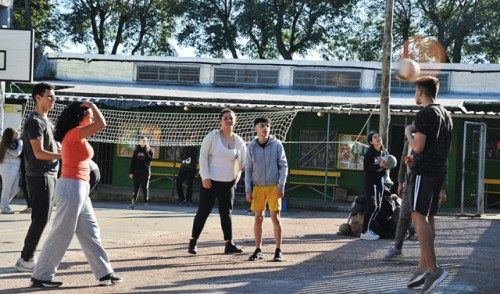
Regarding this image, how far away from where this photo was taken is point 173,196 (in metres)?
23.7

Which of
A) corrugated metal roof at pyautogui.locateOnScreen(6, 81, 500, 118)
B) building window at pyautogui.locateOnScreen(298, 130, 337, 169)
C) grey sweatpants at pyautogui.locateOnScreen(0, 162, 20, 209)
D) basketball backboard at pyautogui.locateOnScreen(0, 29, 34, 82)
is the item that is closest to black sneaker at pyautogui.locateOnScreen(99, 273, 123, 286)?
grey sweatpants at pyautogui.locateOnScreen(0, 162, 20, 209)

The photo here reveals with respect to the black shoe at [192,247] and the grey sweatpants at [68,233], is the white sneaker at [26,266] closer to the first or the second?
the grey sweatpants at [68,233]

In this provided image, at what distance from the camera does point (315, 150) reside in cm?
2547

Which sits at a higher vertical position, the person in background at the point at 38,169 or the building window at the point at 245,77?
the building window at the point at 245,77

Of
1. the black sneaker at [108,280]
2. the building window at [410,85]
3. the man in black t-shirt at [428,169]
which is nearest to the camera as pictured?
the man in black t-shirt at [428,169]

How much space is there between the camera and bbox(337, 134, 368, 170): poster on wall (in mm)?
24828

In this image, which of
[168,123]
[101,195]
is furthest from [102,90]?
[101,195]

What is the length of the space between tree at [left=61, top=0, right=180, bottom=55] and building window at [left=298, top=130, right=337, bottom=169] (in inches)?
923

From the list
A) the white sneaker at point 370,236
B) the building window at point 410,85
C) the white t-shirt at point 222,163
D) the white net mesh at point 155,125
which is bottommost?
the white sneaker at point 370,236

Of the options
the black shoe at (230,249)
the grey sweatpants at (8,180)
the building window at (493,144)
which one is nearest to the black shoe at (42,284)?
the black shoe at (230,249)

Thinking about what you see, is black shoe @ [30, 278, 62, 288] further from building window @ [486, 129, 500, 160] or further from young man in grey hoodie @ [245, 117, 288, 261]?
building window @ [486, 129, 500, 160]

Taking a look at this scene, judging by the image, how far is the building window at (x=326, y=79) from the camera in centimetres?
2866

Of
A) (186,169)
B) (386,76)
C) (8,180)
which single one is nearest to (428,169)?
(386,76)

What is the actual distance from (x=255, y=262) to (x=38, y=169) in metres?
2.92
